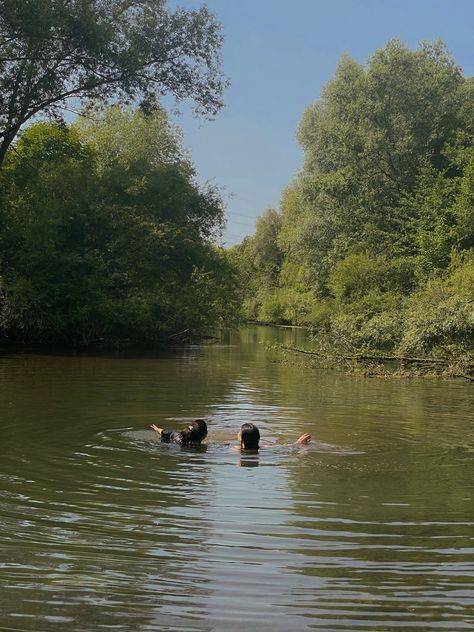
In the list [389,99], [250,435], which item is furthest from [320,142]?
[250,435]

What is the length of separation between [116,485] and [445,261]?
38.0 m

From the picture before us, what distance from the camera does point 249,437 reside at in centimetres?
1161

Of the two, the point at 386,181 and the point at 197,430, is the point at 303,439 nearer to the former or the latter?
the point at 197,430

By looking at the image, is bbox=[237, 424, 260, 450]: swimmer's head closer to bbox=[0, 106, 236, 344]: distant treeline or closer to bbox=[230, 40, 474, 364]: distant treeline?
bbox=[0, 106, 236, 344]: distant treeline

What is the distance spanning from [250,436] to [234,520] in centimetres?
410

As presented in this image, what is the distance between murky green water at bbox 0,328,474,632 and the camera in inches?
193

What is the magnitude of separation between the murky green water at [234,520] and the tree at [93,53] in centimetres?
1559

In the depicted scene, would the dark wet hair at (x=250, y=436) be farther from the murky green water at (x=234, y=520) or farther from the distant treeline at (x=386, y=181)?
the distant treeline at (x=386, y=181)

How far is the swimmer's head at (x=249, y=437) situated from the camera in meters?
11.5

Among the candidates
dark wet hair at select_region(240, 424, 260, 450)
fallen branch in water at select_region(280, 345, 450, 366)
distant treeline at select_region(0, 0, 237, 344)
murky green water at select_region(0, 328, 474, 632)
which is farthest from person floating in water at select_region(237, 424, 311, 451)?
distant treeline at select_region(0, 0, 237, 344)

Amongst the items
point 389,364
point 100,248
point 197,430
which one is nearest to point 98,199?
point 100,248

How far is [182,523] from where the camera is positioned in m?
7.29

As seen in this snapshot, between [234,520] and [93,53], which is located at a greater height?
[93,53]

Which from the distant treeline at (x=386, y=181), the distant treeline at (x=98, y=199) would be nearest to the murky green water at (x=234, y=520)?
the distant treeline at (x=98, y=199)
